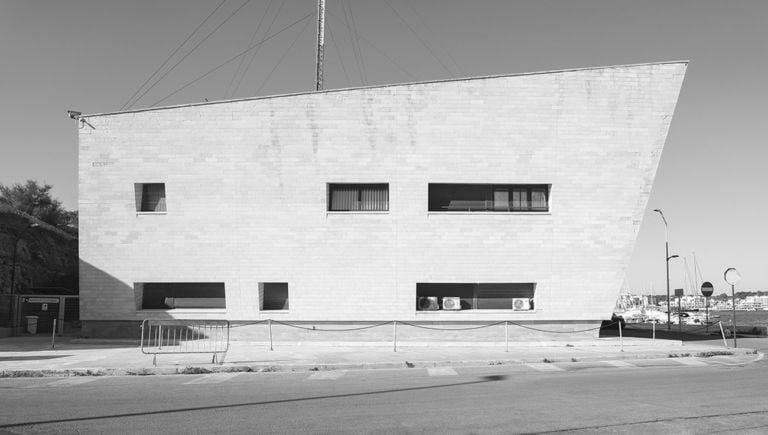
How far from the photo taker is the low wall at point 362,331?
80.5ft

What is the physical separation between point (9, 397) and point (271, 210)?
13431mm

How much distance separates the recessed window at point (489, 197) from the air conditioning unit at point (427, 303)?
3.68 meters

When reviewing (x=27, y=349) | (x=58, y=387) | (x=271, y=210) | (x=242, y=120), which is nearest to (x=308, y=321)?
(x=271, y=210)

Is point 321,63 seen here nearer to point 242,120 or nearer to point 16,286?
point 242,120

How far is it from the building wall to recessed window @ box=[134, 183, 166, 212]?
461 mm

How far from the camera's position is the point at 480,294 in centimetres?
2519

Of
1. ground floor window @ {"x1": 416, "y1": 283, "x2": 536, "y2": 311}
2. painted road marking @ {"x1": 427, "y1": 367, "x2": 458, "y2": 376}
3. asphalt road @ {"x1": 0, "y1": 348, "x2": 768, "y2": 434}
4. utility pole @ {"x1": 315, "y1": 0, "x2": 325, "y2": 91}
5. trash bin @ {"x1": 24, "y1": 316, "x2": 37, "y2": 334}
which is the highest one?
utility pole @ {"x1": 315, "y1": 0, "x2": 325, "y2": 91}

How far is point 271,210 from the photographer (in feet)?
79.9

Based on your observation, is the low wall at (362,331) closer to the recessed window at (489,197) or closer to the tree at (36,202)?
the recessed window at (489,197)

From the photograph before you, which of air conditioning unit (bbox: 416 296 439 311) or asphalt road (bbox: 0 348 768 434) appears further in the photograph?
air conditioning unit (bbox: 416 296 439 311)

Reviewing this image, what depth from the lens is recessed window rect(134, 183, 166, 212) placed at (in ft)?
81.4

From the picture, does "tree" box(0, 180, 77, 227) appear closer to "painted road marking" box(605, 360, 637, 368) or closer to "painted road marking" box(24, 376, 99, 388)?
"painted road marking" box(24, 376, 99, 388)

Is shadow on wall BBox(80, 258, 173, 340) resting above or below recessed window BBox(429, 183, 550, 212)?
below

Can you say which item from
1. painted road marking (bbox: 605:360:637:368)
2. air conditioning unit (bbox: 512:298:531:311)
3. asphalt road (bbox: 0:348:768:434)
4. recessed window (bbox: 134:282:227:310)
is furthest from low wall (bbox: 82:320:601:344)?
asphalt road (bbox: 0:348:768:434)
